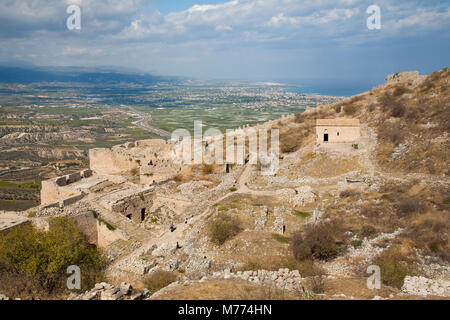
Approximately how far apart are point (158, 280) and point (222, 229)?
3954 millimetres

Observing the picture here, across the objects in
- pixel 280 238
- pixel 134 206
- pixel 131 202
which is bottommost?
pixel 134 206

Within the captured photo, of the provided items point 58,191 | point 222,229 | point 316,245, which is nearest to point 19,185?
point 58,191

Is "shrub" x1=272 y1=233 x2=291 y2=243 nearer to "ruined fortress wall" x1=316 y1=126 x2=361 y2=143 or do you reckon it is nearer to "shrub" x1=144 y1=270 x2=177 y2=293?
"shrub" x1=144 y1=270 x2=177 y2=293

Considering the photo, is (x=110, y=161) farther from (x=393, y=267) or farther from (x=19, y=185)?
(x=19, y=185)

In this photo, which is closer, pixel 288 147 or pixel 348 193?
pixel 348 193

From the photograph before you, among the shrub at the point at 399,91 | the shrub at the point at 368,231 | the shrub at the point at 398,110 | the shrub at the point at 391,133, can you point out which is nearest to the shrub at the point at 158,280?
the shrub at the point at 368,231

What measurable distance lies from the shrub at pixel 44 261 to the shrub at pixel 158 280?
1.80m

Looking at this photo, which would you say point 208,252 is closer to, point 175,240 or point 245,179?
point 175,240

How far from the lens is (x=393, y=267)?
9453mm

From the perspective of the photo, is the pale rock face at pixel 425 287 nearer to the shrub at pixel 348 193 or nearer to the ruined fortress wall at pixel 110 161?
the shrub at pixel 348 193

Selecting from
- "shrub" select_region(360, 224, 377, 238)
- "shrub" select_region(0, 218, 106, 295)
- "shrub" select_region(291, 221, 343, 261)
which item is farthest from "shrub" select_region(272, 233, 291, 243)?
"shrub" select_region(0, 218, 106, 295)

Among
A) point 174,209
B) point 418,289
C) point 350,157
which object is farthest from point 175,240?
point 350,157

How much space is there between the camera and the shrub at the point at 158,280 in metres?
9.97

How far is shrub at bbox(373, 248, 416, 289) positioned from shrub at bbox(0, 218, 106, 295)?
942cm
